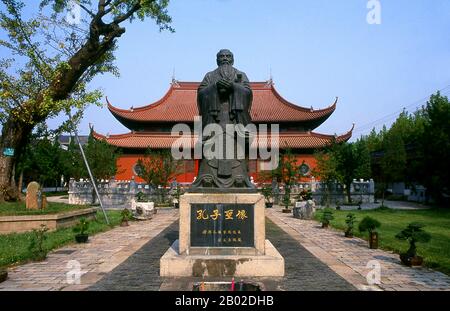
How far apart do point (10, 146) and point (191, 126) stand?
84.3 feet

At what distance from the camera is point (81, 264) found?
7984mm

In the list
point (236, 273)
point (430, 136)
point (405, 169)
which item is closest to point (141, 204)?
point (236, 273)

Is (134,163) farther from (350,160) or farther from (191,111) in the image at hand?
(350,160)

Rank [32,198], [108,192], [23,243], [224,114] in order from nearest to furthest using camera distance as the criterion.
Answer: [224,114] → [23,243] → [32,198] → [108,192]

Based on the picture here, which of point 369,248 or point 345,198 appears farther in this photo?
point 345,198

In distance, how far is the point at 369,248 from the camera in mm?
10406

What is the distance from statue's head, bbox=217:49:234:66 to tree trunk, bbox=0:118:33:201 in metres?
10.3

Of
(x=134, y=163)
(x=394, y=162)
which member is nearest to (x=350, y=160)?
(x=394, y=162)

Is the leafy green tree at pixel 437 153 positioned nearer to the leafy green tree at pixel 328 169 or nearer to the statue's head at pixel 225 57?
the leafy green tree at pixel 328 169

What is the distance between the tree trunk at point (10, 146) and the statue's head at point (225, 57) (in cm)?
1031

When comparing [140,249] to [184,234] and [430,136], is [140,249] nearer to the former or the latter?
[184,234]

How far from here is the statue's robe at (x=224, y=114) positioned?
7.28 m

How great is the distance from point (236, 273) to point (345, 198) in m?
26.9
